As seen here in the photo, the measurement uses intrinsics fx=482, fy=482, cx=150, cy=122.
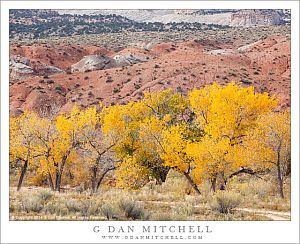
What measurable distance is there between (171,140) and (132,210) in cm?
761

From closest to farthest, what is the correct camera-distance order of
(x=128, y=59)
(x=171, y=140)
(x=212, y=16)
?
(x=171, y=140), (x=128, y=59), (x=212, y=16)

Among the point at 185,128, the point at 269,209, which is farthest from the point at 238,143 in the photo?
the point at 269,209

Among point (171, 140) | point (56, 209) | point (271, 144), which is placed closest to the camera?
point (56, 209)

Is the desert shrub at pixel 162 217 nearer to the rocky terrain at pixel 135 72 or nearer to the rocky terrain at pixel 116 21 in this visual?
the rocky terrain at pixel 135 72

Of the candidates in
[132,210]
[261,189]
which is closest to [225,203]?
[132,210]

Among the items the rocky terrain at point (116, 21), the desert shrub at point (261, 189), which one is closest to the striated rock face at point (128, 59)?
the rocky terrain at point (116, 21)

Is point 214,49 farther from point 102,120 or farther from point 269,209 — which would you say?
point 269,209

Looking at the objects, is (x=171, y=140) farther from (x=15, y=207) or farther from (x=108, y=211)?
(x=15, y=207)

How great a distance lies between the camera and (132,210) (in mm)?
16922

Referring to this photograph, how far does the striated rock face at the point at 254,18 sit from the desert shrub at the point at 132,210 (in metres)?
109

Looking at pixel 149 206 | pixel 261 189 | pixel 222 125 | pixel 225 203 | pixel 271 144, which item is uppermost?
pixel 222 125

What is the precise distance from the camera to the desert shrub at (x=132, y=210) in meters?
16.8

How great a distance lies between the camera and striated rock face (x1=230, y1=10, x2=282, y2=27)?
121094 millimetres

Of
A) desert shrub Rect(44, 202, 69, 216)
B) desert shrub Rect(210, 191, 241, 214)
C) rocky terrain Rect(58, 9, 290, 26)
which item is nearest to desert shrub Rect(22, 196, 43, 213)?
desert shrub Rect(44, 202, 69, 216)
